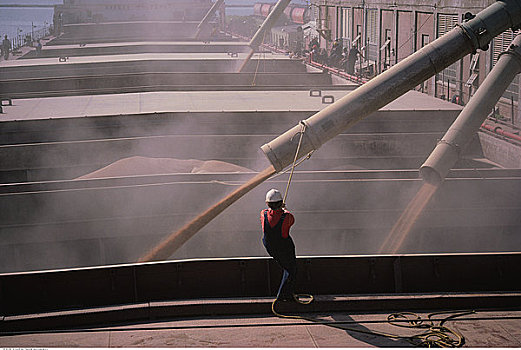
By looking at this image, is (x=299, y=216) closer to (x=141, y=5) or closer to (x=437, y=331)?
(x=437, y=331)

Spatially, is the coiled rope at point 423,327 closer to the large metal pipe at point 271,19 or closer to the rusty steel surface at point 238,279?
the rusty steel surface at point 238,279

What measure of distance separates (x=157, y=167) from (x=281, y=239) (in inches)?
342

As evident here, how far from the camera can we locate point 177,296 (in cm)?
737

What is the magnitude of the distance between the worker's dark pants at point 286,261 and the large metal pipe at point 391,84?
300 cm

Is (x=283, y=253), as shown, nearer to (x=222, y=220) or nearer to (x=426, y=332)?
(x=426, y=332)

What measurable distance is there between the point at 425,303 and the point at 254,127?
1167cm

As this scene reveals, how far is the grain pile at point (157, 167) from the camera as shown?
14.6 metres

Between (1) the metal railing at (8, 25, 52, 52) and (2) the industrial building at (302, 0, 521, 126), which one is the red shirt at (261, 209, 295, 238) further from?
(1) the metal railing at (8, 25, 52, 52)

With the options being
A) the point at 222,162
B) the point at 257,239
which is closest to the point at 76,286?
the point at 257,239

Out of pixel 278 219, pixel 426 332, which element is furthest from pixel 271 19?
pixel 426 332

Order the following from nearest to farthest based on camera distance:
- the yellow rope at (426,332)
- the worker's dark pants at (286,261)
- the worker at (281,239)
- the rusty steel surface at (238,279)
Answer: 1. the yellow rope at (426,332)
2. the worker at (281,239)
3. the worker's dark pants at (286,261)
4. the rusty steel surface at (238,279)

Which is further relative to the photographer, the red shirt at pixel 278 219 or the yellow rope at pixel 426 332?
the red shirt at pixel 278 219

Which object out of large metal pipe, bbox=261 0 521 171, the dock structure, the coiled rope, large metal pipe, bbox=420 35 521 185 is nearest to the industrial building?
the dock structure

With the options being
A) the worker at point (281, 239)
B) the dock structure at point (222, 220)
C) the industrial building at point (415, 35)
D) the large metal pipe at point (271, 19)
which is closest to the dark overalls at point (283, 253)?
the worker at point (281, 239)
